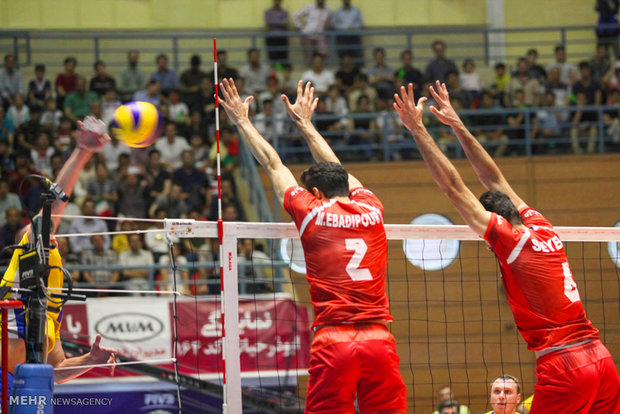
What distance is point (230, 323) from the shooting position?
617 centimetres

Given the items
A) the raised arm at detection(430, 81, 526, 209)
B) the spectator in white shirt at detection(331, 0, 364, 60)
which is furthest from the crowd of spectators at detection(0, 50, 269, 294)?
the raised arm at detection(430, 81, 526, 209)

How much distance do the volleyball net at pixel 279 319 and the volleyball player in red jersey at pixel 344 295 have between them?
72cm

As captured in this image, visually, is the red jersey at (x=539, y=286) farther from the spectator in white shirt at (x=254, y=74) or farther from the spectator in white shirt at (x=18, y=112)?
the spectator in white shirt at (x=18, y=112)

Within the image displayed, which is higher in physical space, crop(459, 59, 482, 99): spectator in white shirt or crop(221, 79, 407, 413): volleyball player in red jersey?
crop(459, 59, 482, 99): spectator in white shirt

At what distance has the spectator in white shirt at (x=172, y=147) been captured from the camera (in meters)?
14.9

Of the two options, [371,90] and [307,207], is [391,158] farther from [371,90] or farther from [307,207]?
[307,207]

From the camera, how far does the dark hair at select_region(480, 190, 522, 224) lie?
5.86 metres

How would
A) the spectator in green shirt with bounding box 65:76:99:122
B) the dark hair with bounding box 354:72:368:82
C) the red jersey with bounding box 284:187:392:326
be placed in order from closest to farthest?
the red jersey with bounding box 284:187:392:326, the spectator in green shirt with bounding box 65:76:99:122, the dark hair with bounding box 354:72:368:82

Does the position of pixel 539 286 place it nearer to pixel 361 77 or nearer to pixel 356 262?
pixel 356 262

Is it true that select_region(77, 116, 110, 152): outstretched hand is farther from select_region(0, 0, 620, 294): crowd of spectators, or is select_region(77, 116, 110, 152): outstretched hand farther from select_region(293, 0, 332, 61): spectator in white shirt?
select_region(293, 0, 332, 61): spectator in white shirt

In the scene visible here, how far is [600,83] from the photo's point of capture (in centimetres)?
1664

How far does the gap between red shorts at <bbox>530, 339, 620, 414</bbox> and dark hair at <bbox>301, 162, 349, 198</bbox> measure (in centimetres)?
174

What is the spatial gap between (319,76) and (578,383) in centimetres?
1205

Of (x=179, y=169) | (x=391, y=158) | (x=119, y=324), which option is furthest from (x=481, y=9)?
(x=119, y=324)
